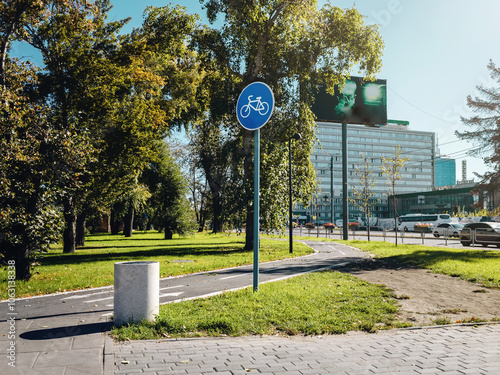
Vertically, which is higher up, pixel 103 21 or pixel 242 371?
pixel 103 21

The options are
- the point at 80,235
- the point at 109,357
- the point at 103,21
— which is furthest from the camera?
the point at 80,235

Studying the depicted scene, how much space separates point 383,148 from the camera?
475ft

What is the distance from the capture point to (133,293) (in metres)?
5.89

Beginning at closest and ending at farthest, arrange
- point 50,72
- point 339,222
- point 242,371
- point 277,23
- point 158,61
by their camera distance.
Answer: point 242,371 → point 50,72 → point 277,23 → point 158,61 → point 339,222

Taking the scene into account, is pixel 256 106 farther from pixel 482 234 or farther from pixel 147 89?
pixel 482 234

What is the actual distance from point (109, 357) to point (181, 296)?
3.89 m

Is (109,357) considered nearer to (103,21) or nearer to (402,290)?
(402,290)

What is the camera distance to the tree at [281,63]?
20.2 meters

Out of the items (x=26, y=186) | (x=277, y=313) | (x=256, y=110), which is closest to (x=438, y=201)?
(x=256, y=110)

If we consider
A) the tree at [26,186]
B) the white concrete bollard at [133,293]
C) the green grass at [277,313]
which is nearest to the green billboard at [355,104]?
the tree at [26,186]

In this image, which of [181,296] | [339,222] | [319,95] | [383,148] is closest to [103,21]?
[181,296]

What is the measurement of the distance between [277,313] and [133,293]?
220 cm

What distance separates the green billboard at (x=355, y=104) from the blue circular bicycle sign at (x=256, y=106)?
2859cm

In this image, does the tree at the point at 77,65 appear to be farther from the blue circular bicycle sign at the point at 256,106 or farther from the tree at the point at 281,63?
the blue circular bicycle sign at the point at 256,106
